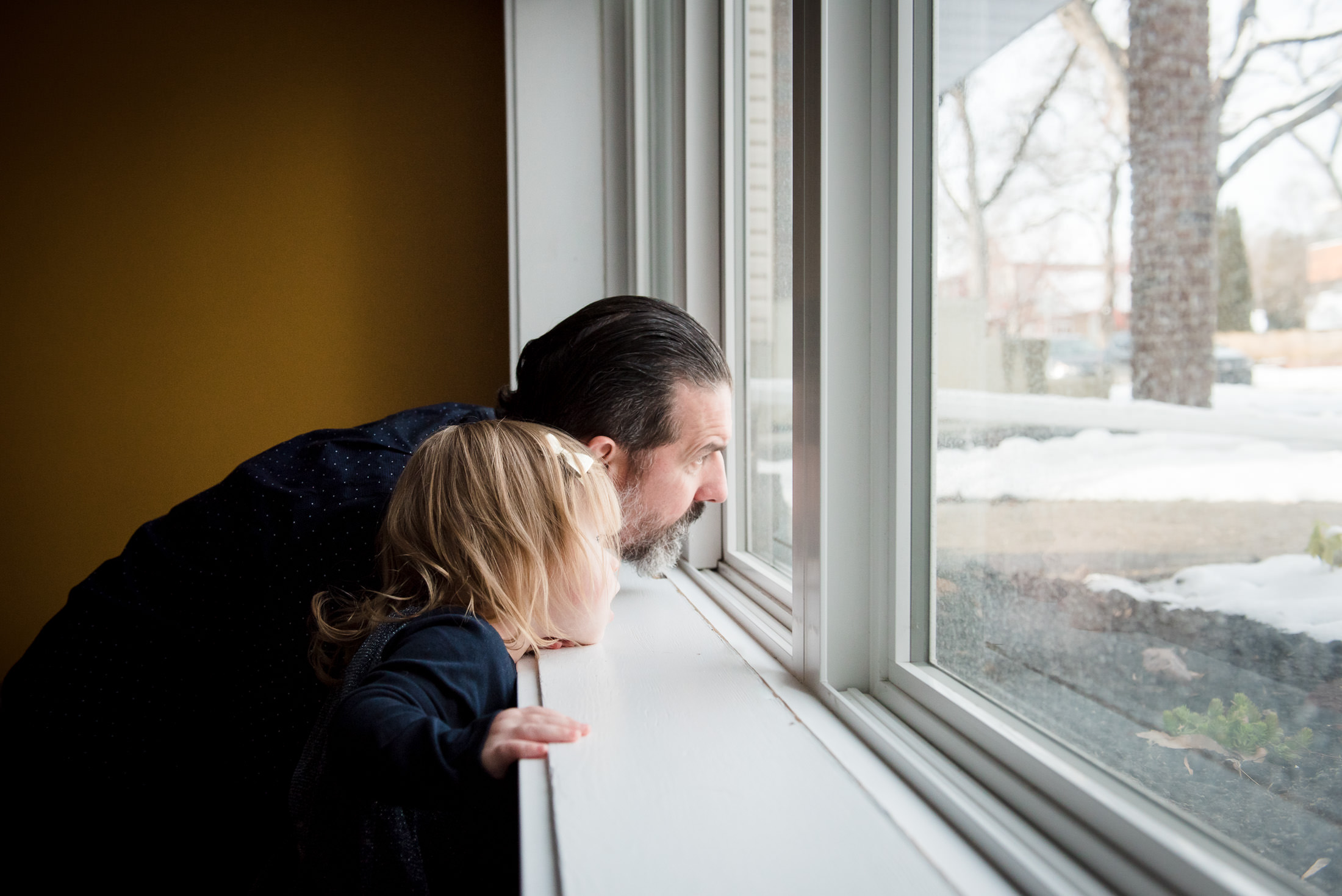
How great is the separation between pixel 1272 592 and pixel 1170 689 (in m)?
0.10

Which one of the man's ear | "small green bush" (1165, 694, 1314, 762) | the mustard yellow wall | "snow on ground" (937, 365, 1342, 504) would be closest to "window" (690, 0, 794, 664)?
the man's ear

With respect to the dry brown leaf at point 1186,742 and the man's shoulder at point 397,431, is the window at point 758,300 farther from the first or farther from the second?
the dry brown leaf at point 1186,742

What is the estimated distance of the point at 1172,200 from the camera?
0.46 metres

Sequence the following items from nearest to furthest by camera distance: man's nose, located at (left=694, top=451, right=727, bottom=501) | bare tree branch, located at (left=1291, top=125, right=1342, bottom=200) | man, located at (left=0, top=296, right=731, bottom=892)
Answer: bare tree branch, located at (left=1291, top=125, right=1342, bottom=200) → man, located at (left=0, top=296, right=731, bottom=892) → man's nose, located at (left=694, top=451, right=727, bottom=501)

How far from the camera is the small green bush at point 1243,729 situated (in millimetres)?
400

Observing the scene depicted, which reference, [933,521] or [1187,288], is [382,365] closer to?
[933,521]

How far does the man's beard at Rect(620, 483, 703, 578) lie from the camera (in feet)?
4.04

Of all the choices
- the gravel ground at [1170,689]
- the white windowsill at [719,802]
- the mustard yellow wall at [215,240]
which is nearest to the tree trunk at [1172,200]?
the gravel ground at [1170,689]

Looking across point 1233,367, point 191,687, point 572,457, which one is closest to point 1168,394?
point 1233,367

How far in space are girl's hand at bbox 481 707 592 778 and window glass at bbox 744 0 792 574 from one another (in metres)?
0.62

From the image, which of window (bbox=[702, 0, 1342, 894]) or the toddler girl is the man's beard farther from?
window (bbox=[702, 0, 1342, 894])

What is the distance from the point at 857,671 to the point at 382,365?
201 cm

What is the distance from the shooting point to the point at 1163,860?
1.45 feet

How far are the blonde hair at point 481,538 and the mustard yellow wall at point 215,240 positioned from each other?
162cm
